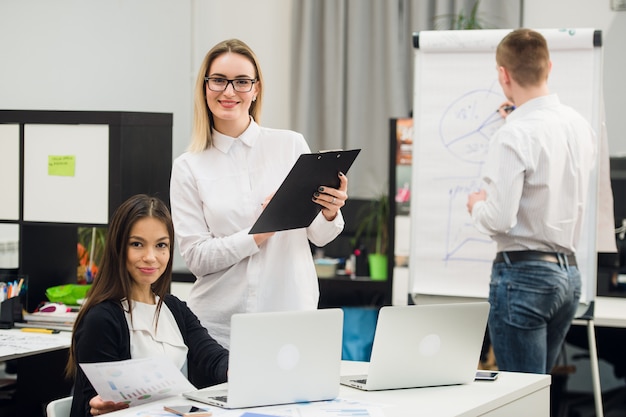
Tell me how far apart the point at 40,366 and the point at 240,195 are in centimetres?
101

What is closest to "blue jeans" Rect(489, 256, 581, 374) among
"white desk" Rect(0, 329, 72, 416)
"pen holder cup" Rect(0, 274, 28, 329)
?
"white desk" Rect(0, 329, 72, 416)

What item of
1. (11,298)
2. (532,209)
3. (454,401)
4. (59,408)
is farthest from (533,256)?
(11,298)

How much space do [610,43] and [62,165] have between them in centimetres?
309

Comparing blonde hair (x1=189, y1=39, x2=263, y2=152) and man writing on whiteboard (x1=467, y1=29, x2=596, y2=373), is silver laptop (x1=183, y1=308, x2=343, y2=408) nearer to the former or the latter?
blonde hair (x1=189, y1=39, x2=263, y2=152)

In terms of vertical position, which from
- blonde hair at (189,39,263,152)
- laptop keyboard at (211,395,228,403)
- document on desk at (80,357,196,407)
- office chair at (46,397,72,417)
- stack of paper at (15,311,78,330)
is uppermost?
blonde hair at (189,39,263,152)

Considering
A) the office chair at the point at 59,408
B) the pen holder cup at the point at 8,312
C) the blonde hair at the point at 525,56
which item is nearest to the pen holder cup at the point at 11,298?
the pen holder cup at the point at 8,312

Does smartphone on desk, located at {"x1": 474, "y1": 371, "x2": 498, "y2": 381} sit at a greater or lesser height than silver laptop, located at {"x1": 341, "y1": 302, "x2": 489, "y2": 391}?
lesser

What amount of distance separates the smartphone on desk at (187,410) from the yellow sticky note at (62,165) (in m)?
1.41

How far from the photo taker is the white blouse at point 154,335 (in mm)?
1920

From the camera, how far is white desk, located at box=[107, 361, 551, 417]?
1.61 meters

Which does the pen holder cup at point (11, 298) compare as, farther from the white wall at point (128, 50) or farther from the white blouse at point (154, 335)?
the white wall at point (128, 50)

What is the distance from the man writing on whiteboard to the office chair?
4.19 ft

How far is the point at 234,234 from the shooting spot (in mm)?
2146

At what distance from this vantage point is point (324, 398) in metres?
1.70
